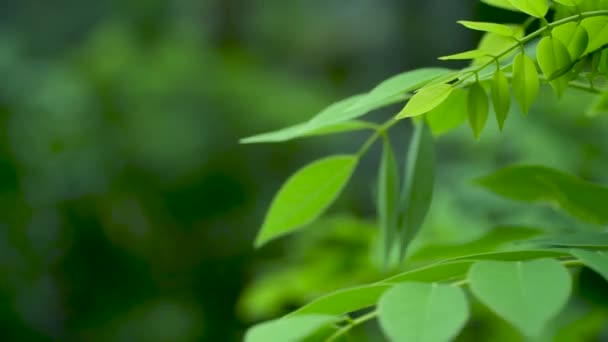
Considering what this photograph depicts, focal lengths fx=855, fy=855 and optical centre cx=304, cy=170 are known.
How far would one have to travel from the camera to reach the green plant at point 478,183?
261 mm

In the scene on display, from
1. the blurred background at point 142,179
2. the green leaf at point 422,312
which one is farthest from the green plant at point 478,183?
the blurred background at point 142,179

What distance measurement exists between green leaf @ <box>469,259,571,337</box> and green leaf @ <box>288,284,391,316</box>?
43 millimetres

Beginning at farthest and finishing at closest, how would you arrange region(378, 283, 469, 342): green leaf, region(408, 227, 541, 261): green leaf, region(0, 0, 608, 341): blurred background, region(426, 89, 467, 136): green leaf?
region(0, 0, 608, 341): blurred background
region(408, 227, 541, 261): green leaf
region(426, 89, 467, 136): green leaf
region(378, 283, 469, 342): green leaf

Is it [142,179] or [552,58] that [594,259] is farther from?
[142,179]

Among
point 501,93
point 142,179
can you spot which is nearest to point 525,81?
point 501,93

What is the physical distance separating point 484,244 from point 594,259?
21 cm

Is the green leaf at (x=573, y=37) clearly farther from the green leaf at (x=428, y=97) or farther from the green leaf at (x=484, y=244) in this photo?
the green leaf at (x=484, y=244)

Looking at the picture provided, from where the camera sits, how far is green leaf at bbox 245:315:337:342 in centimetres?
28

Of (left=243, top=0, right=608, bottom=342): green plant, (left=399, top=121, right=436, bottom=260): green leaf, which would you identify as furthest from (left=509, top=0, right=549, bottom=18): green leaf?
(left=399, top=121, right=436, bottom=260): green leaf

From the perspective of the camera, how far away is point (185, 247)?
76.5 inches

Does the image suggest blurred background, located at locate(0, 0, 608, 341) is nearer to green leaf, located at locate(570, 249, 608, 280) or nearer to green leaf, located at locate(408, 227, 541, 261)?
green leaf, located at locate(408, 227, 541, 261)

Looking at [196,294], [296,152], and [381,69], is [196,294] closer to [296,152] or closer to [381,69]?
[296,152]

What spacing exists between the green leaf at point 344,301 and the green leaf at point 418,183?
3.5 inches

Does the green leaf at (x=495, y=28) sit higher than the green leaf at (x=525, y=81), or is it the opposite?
the green leaf at (x=495, y=28)
